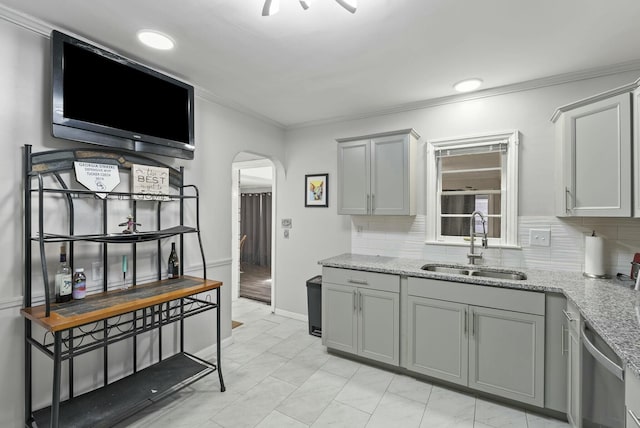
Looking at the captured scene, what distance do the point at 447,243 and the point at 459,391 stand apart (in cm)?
124

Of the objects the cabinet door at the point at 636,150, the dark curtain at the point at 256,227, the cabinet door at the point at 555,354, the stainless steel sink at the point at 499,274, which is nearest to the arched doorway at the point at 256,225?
the dark curtain at the point at 256,227

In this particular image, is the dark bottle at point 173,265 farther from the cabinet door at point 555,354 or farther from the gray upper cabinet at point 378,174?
the cabinet door at point 555,354

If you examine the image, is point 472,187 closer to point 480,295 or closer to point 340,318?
point 480,295

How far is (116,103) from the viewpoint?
2.05m

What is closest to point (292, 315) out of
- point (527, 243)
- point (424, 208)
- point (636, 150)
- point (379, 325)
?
point (379, 325)

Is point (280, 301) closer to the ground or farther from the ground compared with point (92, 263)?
closer to the ground

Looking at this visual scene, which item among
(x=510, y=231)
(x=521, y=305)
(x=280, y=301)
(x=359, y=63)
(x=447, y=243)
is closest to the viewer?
(x=521, y=305)

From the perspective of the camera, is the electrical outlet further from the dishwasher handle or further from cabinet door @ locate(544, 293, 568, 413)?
the dishwasher handle

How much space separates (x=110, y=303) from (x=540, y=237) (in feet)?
10.5

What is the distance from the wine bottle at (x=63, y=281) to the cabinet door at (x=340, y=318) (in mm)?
1928

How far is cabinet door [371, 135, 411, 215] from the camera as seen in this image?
285cm

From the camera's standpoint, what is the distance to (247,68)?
234 cm

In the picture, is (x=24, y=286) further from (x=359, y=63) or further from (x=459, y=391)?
(x=459, y=391)

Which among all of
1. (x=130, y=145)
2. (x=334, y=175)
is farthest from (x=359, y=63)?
(x=130, y=145)
